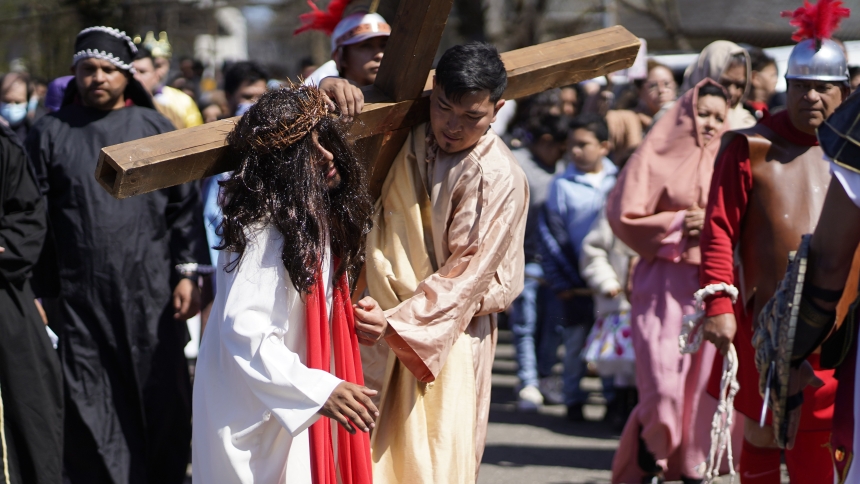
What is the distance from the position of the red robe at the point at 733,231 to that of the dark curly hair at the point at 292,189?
1.79 meters

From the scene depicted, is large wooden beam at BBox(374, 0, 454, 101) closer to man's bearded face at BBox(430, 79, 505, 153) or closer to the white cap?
man's bearded face at BBox(430, 79, 505, 153)

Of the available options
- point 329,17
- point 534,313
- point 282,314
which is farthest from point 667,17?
point 282,314

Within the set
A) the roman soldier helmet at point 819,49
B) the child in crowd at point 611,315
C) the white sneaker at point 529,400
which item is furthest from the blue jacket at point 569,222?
the roman soldier helmet at point 819,49

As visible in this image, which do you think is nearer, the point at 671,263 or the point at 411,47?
the point at 411,47

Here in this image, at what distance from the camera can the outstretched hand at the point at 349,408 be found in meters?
3.17

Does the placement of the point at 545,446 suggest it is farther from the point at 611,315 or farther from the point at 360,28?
the point at 360,28

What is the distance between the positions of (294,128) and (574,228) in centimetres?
522

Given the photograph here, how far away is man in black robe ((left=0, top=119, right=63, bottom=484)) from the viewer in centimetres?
455

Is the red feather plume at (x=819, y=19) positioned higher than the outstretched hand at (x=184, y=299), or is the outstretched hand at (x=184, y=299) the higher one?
the red feather plume at (x=819, y=19)

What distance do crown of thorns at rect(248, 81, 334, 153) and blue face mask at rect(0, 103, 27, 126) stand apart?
7623 millimetres

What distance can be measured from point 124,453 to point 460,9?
17.9m

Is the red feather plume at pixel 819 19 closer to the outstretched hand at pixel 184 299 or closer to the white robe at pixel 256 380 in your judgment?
the white robe at pixel 256 380

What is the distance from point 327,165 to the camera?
3465 millimetres

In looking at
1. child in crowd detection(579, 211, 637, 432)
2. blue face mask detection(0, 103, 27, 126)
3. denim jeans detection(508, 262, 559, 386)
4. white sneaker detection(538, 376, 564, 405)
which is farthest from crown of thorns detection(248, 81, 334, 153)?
blue face mask detection(0, 103, 27, 126)
